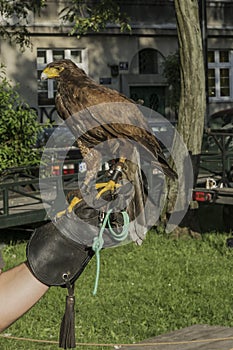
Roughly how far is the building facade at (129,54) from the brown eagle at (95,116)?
25.3 metres

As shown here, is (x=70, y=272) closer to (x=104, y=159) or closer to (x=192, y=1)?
(x=104, y=159)

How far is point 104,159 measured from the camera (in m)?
5.74

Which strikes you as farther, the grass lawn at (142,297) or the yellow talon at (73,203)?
the grass lawn at (142,297)

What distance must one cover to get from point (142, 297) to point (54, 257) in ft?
17.8

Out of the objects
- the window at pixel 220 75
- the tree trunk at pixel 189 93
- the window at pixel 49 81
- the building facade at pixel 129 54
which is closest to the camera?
the tree trunk at pixel 189 93

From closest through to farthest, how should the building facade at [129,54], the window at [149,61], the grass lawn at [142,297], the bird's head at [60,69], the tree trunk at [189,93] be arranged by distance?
the bird's head at [60,69], the grass lawn at [142,297], the tree trunk at [189,93], the building facade at [129,54], the window at [149,61]

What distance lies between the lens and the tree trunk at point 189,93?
1289 cm

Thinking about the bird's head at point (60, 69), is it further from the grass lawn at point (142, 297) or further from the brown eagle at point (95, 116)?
the grass lawn at point (142, 297)

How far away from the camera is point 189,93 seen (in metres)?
13.1

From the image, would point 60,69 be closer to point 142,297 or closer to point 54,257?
point 54,257

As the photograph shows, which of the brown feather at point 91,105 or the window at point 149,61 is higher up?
the window at point 149,61

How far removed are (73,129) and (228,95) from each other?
31400 mm

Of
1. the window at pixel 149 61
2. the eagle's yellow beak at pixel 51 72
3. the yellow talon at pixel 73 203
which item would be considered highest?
the window at pixel 149 61

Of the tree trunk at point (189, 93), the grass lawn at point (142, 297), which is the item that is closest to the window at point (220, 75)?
the tree trunk at point (189, 93)
